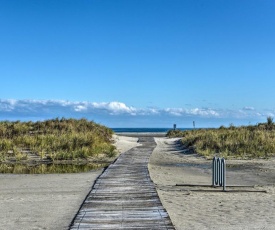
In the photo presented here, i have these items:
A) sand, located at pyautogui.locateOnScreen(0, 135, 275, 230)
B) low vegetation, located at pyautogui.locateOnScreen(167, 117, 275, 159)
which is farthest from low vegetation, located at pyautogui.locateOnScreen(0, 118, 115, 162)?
sand, located at pyautogui.locateOnScreen(0, 135, 275, 230)

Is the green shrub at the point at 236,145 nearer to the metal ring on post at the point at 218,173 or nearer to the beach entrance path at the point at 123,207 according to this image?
the metal ring on post at the point at 218,173

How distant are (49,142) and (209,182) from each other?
50.6 ft

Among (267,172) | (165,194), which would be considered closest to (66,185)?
(165,194)

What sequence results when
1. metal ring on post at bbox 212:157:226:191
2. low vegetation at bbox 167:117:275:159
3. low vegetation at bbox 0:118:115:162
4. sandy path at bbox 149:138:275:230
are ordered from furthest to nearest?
low vegetation at bbox 167:117:275:159 < low vegetation at bbox 0:118:115:162 < metal ring on post at bbox 212:157:226:191 < sandy path at bbox 149:138:275:230

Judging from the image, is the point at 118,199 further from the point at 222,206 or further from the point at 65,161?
the point at 65,161

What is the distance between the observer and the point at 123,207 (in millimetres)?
9969

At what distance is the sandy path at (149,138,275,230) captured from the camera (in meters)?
9.18

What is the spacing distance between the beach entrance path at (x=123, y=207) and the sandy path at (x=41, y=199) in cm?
38

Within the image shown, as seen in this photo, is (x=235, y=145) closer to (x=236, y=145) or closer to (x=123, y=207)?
(x=236, y=145)

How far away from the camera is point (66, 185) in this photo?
47.6 feet

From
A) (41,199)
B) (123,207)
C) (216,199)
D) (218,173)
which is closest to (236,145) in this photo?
(218,173)

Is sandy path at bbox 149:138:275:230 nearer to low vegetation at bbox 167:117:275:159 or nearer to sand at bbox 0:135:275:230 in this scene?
sand at bbox 0:135:275:230

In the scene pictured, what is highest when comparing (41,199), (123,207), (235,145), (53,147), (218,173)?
(235,145)

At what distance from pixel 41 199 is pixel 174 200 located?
335cm
